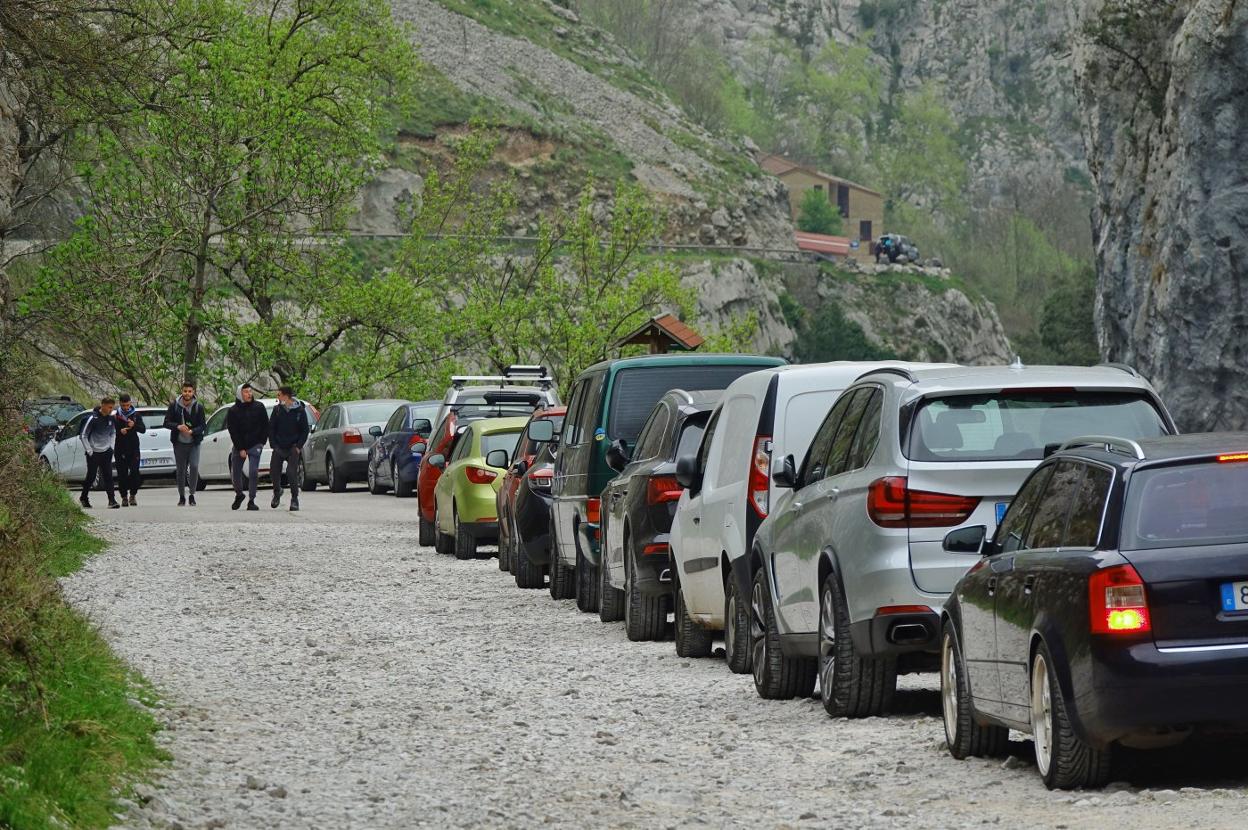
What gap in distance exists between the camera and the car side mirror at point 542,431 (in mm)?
17859

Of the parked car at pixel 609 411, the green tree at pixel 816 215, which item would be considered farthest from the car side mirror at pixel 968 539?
the green tree at pixel 816 215

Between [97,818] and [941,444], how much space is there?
4.29 metres

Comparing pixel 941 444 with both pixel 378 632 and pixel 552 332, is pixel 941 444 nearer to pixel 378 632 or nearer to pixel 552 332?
pixel 378 632

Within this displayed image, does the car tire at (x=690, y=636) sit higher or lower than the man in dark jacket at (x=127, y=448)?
lower

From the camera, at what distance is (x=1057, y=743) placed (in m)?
7.26

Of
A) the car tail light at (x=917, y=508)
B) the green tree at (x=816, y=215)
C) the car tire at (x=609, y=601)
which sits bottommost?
the car tire at (x=609, y=601)

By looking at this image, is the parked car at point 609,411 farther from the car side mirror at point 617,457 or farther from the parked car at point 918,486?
the parked car at point 918,486

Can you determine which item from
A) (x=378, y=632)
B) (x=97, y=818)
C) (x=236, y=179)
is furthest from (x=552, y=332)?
(x=97, y=818)

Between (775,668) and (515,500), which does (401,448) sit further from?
(775,668)

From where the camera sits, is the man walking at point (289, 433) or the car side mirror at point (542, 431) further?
the man walking at point (289, 433)

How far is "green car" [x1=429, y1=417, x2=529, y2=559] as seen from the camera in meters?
22.2

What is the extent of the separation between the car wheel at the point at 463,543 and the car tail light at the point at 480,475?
447mm

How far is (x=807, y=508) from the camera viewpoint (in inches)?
405

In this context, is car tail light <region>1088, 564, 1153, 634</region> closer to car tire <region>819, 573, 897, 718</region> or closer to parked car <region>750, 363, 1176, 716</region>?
parked car <region>750, 363, 1176, 716</region>
